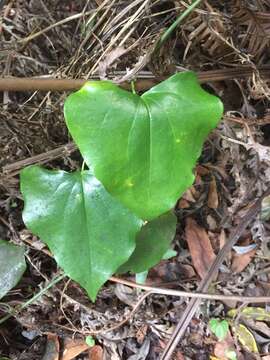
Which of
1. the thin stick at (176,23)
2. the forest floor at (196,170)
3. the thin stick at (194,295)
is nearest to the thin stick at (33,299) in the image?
the forest floor at (196,170)

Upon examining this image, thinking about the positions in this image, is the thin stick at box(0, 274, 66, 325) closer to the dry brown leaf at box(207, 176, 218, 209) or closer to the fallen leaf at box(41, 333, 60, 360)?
the fallen leaf at box(41, 333, 60, 360)

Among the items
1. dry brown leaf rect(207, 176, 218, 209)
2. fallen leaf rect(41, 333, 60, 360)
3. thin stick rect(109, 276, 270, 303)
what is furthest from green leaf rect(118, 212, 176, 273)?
fallen leaf rect(41, 333, 60, 360)

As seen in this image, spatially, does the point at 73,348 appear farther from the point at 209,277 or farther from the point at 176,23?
the point at 176,23

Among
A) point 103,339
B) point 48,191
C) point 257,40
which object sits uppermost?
point 257,40

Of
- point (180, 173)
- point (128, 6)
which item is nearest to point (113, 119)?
point (180, 173)

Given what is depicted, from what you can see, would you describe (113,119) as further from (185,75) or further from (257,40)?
(257,40)

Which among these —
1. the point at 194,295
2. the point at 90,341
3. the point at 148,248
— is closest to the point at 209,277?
the point at 194,295

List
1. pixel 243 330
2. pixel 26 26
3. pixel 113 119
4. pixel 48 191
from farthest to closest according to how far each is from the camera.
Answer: pixel 26 26
pixel 243 330
pixel 48 191
pixel 113 119
